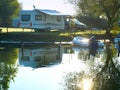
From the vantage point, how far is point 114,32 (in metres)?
64.5


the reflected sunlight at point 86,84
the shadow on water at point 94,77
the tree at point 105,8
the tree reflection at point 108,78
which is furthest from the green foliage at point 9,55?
the tree at point 105,8

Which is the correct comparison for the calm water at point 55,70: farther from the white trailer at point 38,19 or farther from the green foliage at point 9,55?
the white trailer at point 38,19

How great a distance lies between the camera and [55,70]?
31172mm

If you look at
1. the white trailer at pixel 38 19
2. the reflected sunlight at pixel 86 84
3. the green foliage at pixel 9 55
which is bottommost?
the green foliage at pixel 9 55

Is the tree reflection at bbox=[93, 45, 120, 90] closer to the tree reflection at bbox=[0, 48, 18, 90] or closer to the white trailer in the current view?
the tree reflection at bbox=[0, 48, 18, 90]

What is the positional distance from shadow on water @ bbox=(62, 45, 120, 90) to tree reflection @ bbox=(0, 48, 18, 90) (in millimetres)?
3453

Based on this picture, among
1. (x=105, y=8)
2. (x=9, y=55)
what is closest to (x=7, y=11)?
(x=105, y=8)

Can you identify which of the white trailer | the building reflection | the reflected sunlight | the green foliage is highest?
the white trailer

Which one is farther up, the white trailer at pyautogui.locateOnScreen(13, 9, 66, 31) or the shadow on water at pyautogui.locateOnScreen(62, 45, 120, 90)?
the white trailer at pyautogui.locateOnScreen(13, 9, 66, 31)

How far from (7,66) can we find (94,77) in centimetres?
768

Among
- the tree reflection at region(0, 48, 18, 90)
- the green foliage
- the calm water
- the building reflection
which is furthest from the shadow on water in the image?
the green foliage

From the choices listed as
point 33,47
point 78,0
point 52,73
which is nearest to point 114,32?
point 78,0

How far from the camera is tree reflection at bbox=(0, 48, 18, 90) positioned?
24.9 metres

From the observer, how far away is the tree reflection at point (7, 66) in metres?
24.9
